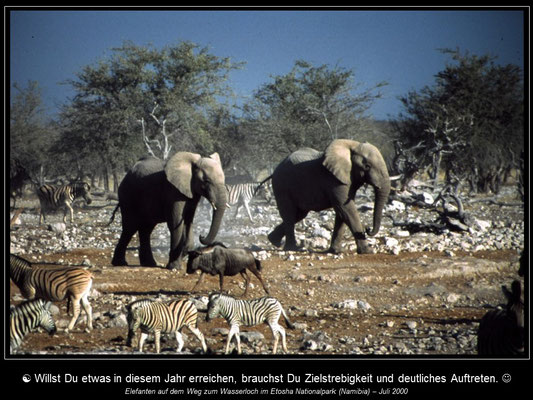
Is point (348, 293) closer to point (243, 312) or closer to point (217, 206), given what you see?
point (217, 206)

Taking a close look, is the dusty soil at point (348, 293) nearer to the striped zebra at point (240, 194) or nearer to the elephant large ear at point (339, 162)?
the elephant large ear at point (339, 162)

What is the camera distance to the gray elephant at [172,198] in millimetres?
11641

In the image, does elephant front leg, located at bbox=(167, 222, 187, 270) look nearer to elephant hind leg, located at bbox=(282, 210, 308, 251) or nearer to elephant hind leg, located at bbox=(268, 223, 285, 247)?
elephant hind leg, located at bbox=(282, 210, 308, 251)

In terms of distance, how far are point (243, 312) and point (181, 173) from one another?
189 inches

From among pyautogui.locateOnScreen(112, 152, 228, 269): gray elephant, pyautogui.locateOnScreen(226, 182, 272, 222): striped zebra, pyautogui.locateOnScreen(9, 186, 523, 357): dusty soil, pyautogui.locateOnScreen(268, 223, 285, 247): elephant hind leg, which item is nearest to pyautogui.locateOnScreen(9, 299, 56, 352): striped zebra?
pyautogui.locateOnScreen(9, 186, 523, 357): dusty soil

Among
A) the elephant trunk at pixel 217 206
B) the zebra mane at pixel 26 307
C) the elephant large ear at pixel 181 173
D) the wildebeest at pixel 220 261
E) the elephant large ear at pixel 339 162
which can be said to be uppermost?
the elephant large ear at pixel 339 162

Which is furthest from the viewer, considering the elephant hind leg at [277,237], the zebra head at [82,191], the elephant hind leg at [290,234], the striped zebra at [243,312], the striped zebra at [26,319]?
the zebra head at [82,191]

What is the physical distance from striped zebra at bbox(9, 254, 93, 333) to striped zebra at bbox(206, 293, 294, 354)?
60.1 inches

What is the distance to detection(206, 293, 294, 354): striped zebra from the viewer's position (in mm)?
7273

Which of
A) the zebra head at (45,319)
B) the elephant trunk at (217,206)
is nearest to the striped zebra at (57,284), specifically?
the zebra head at (45,319)

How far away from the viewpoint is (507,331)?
21.5 ft

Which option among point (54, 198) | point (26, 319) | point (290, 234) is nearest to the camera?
point (26, 319)

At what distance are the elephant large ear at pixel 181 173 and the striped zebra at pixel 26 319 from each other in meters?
4.91

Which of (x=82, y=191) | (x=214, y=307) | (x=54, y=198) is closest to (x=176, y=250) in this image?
(x=214, y=307)
